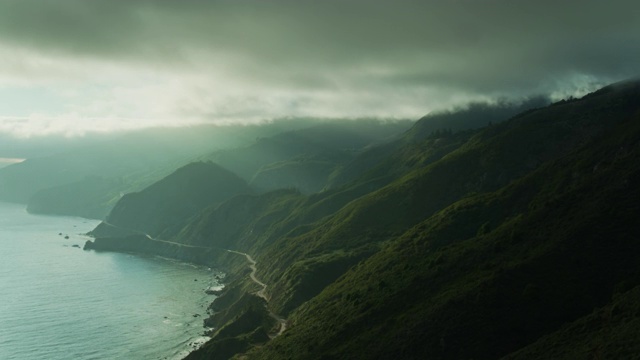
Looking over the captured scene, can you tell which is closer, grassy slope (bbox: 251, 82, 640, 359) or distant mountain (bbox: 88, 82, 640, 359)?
distant mountain (bbox: 88, 82, 640, 359)

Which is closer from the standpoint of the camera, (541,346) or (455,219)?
(541,346)

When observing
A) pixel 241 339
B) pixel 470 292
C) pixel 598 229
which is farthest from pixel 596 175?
pixel 241 339

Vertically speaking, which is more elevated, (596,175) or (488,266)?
(596,175)

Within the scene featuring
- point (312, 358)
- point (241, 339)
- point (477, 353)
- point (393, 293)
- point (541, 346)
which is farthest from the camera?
point (241, 339)

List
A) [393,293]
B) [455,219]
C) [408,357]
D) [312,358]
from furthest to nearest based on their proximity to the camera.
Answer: [455,219]
[393,293]
[312,358]
[408,357]

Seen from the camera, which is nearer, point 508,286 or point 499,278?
point 508,286

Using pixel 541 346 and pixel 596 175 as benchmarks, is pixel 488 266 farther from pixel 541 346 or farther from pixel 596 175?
pixel 596 175

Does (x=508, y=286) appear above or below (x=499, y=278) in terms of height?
below

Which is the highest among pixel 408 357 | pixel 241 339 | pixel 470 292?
pixel 470 292

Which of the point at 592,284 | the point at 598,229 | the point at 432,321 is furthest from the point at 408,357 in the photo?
the point at 598,229

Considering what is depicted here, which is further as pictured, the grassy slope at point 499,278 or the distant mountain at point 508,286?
the grassy slope at point 499,278
